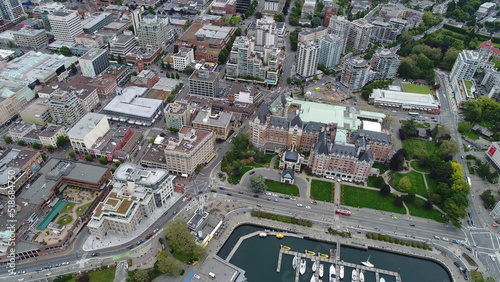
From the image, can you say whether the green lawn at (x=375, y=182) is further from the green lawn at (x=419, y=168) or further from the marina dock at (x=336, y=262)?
the marina dock at (x=336, y=262)

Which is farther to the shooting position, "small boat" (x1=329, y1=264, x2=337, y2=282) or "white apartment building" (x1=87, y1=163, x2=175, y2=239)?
"white apartment building" (x1=87, y1=163, x2=175, y2=239)

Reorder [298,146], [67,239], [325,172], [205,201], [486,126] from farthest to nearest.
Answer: [486,126] < [298,146] < [325,172] < [205,201] < [67,239]

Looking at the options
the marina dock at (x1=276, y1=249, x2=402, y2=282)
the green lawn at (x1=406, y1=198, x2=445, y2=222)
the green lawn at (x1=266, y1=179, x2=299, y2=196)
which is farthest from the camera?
the green lawn at (x1=266, y1=179, x2=299, y2=196)

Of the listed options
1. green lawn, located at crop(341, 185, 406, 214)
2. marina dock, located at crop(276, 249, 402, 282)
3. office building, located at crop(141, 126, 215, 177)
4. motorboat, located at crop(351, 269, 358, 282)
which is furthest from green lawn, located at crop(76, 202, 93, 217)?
green lawn, located at crop(341, 185, 406, 214)

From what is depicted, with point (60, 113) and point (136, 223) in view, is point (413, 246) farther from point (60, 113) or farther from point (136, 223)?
point (60, 113)

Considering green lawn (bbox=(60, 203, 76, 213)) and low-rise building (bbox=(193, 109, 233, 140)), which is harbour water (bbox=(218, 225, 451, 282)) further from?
green lawn (bbox=(60, 203, 76, 213))

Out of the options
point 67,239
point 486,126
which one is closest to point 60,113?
point 67,239

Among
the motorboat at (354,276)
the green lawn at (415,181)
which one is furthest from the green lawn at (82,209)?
the green lawn at (415,181)
